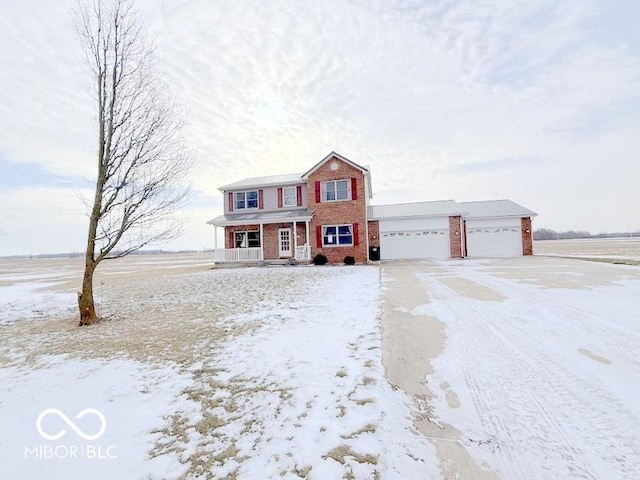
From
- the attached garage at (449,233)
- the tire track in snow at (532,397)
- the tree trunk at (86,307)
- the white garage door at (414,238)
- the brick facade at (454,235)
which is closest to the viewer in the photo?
the tire track in snow at (532,397)

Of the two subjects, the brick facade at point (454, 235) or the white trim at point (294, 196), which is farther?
the brick facade at point (454, 235)

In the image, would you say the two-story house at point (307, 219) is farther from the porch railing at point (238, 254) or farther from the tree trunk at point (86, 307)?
the tree trunk at point (86, 307)

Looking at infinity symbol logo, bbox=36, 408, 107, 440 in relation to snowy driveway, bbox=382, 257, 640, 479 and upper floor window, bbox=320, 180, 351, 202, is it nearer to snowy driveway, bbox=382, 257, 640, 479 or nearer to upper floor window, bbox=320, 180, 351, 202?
snowy driveway, bbox=382, 257, 640, 479

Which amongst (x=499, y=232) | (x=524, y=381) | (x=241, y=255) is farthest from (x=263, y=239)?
(x=524, y=381)

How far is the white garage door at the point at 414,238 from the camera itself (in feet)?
78.5

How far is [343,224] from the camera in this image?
69.7 feet

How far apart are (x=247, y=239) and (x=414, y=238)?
12.9m

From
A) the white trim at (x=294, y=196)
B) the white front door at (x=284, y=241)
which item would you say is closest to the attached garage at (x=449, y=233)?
the white trim at (x=294, y=196)

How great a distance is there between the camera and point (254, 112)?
17.0 metres

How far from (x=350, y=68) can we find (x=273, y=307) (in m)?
12.2

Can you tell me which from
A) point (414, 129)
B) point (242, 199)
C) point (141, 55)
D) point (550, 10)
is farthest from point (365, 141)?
point (141, 55)

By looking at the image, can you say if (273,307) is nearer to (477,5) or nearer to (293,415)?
(293,415)

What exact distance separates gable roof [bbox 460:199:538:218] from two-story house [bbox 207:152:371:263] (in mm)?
10596

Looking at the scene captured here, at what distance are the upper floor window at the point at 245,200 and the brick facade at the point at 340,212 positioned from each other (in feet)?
16.0
